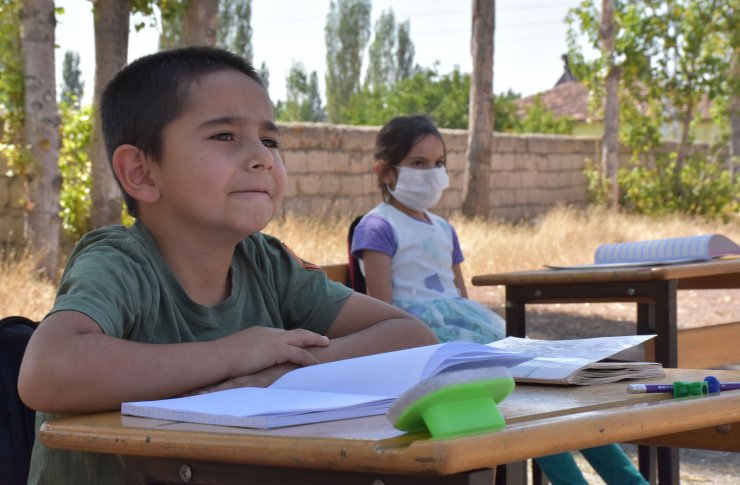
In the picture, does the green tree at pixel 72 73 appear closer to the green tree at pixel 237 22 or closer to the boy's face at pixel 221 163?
the green tree at pixel 237 22

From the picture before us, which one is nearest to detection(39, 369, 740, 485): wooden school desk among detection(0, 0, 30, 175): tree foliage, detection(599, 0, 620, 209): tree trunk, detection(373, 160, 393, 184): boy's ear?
detection(373, 160, 393, 184): boy's ear

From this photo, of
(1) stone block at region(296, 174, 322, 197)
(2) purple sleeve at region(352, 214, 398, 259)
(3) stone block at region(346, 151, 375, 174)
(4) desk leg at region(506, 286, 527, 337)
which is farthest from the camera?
(3) stone block at region(346, 151, 375, 174)

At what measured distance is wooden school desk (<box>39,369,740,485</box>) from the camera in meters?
1.11

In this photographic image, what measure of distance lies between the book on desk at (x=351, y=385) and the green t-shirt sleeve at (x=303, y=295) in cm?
54

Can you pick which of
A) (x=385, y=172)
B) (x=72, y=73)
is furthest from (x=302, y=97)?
(x=385, y=172)

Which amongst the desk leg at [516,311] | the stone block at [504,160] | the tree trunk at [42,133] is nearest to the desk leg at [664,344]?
the desk leg at [516,311]

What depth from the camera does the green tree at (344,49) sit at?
5675cm

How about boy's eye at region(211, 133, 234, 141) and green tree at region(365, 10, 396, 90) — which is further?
green tree at region(365, 10, 396, 90)

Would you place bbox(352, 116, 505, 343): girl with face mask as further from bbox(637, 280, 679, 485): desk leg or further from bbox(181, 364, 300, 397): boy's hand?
bbox(181, 364, 300, 397): boy's hand

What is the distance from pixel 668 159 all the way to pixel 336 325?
19.1 m

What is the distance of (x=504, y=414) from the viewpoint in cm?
140

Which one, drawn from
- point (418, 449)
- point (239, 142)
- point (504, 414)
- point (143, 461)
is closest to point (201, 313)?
point (239, 142)

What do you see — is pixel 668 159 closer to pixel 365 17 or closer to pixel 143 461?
pixel 143 461

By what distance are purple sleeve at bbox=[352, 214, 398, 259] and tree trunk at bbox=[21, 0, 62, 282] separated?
550 cm
